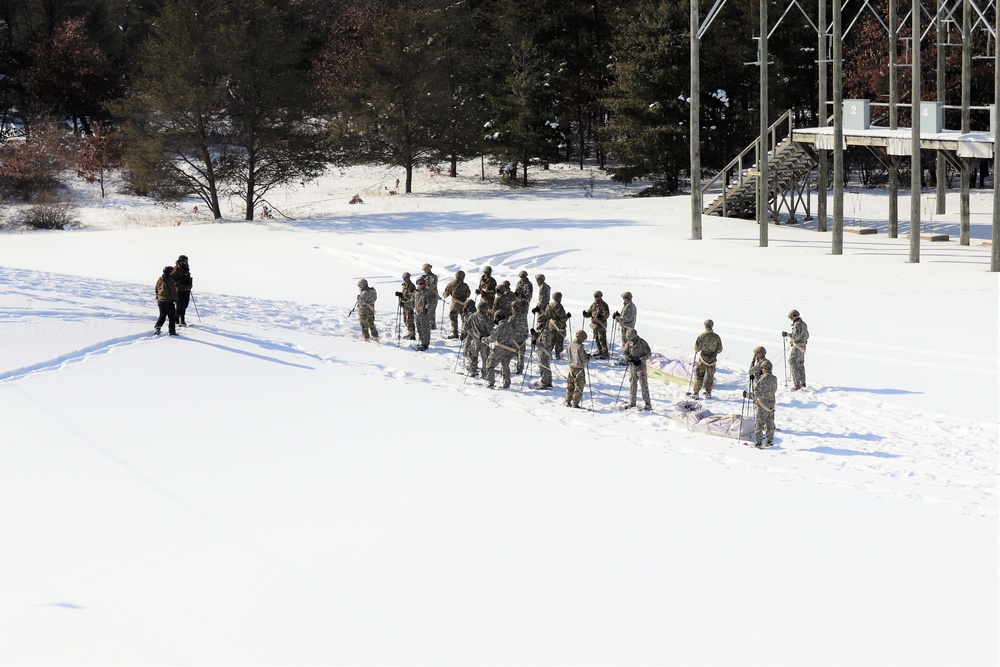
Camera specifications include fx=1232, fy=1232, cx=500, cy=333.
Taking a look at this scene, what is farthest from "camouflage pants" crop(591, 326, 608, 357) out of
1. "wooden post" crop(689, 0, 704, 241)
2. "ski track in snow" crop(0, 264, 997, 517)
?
"wooden post" crop(689, 0, 704, 241)

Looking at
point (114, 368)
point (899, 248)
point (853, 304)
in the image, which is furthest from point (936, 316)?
point (114, 368)

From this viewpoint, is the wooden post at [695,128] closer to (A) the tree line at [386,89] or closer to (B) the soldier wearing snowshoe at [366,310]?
(A) the tree line at [386,89]

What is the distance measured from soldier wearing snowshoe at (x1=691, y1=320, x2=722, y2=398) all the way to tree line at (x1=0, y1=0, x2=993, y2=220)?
90.3 feet

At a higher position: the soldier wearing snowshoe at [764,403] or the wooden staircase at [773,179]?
the wooden staircase at [773,179]

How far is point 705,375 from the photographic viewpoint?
1992 centimetres

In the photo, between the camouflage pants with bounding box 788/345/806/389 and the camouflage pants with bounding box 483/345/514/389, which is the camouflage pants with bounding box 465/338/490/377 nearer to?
the camouflage pants with bounding box 483/345/514/389

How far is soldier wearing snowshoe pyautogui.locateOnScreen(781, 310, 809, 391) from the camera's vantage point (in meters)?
19.1

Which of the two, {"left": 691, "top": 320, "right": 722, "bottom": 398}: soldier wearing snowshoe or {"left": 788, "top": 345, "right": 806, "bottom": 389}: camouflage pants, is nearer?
{"left": 788, "top": 345, "right": 806, "bottom": 389}: camouflage pants

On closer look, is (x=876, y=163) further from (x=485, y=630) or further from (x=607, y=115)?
(x=485, y=630)

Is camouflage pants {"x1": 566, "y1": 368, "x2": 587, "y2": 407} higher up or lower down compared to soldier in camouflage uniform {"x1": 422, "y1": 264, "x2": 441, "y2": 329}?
lower down

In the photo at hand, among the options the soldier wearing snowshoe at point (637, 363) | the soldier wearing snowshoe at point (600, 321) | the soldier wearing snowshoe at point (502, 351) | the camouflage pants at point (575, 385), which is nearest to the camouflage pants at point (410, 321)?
the soldier wearing snowshoe at point (600, 321)

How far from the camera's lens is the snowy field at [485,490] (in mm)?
10312

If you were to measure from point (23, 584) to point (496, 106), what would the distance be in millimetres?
45537

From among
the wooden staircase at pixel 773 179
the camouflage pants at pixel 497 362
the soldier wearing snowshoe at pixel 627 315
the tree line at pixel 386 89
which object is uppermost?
the tree line at pixel 386 89
